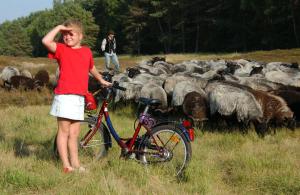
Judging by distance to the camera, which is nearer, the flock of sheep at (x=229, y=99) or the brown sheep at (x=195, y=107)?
the flock of sheep at (x=229, y=99)

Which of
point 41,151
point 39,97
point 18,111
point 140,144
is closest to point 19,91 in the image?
point 39,97

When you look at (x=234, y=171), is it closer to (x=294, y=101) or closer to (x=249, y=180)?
(x=249, y=180)

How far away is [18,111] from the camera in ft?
41.2

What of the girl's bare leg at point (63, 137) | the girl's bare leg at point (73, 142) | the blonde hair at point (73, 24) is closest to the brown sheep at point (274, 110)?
the girl's bare leg at point (73, 142)

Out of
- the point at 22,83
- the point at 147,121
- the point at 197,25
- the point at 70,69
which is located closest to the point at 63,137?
the point at 70,69

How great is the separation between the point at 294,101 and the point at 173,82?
3620 millimetres

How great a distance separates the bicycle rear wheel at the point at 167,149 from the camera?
6402 millimetres

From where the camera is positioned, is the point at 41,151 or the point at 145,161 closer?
the point at 145,161

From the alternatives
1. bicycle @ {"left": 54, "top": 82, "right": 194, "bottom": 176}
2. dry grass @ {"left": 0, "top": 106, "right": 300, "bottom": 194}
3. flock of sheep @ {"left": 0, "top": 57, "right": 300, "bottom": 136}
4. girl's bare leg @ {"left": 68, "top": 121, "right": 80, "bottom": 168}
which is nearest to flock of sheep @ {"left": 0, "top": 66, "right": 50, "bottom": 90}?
flock of sheep @ {"left": 0, "top": 57, "right": 300, "bottom": 136}

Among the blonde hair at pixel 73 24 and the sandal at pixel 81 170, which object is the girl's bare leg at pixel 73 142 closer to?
the sandal at pixel 81 170

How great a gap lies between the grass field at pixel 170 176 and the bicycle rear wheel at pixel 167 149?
0.19m

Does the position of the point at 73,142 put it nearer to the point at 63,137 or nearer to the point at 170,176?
the point at 63,137

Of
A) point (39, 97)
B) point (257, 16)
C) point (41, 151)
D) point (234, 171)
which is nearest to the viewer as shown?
point (234, 171)

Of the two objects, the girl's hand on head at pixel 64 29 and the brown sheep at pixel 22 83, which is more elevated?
the girl's hand on head at pixel 64 29
